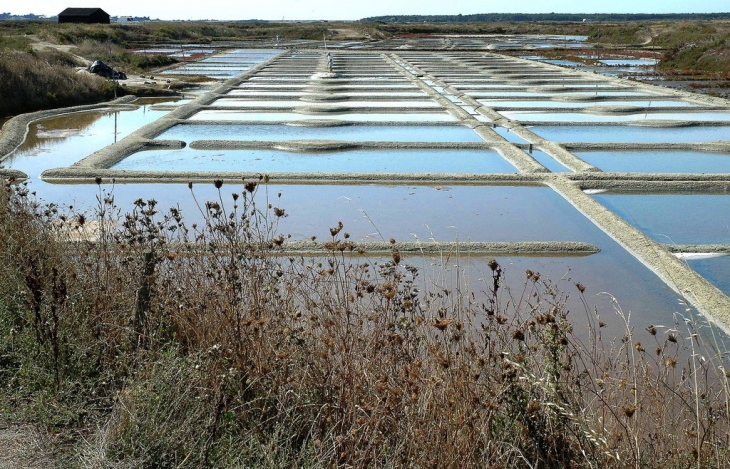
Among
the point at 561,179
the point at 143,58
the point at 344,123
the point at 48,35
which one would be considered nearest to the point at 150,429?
the point at 561,179

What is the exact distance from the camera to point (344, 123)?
11742 mm

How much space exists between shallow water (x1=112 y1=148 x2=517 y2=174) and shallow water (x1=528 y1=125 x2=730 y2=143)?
1.90m

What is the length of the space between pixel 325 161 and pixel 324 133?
2.14 meters

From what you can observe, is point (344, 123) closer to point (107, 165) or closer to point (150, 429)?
point (107, 165)

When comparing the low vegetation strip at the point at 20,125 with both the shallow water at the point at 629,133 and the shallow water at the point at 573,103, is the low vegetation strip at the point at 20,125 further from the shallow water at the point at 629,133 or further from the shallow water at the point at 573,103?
the shallow water at the point at 573,103

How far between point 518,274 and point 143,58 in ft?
72.9

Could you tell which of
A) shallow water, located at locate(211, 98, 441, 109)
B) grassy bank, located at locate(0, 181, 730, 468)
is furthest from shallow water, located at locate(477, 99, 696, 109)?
grassy bank, located at locate(0, 181, 730, 468)

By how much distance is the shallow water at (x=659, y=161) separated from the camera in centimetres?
855

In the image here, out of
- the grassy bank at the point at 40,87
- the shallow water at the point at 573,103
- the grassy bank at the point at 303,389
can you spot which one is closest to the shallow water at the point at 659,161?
the shallow water at the point at 573,103

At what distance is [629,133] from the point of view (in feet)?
36.8

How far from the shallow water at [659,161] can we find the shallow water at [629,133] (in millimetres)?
902

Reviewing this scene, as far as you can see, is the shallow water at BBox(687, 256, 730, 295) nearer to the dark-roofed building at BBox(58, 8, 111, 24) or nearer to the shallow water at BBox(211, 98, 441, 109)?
the shallow water at BBox(211, 98, 441, 109)

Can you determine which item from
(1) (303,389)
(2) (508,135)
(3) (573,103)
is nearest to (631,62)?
(3) (573,103)

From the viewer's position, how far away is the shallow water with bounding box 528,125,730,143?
10580 millimetres
